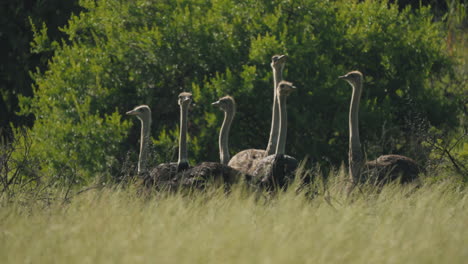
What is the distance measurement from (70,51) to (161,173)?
431 cm

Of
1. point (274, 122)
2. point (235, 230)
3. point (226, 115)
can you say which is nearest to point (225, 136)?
point (226, 115)

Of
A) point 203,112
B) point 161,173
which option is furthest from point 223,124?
point 161,173

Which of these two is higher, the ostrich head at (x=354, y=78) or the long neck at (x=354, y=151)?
the ostrich head at (x=354, y=78)

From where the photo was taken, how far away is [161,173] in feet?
26.3

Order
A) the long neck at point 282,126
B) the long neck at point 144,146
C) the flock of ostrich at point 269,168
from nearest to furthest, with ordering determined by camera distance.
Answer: the flock of ostrich at point 269,168 < the long neck at point 282,126 < the long neck at point 144,146

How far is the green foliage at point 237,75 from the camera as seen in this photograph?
1109 cm

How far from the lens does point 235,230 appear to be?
17.6 feet

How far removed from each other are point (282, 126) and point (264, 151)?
0.76 meters

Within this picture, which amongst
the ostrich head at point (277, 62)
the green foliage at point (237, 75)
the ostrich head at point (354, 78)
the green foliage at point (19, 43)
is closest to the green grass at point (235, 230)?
the ostrich head at point (354, 78)

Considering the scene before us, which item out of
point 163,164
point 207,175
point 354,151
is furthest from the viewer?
point 354,151

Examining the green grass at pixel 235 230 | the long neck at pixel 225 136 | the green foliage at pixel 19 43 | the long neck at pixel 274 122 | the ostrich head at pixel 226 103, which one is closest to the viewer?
the green grass at pixel 235 230

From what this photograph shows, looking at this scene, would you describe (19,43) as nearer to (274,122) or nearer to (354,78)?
(274,122)

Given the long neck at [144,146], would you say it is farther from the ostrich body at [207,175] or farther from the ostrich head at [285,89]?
the ostrich head at [285,89]

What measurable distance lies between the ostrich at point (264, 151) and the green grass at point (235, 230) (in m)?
2.09
